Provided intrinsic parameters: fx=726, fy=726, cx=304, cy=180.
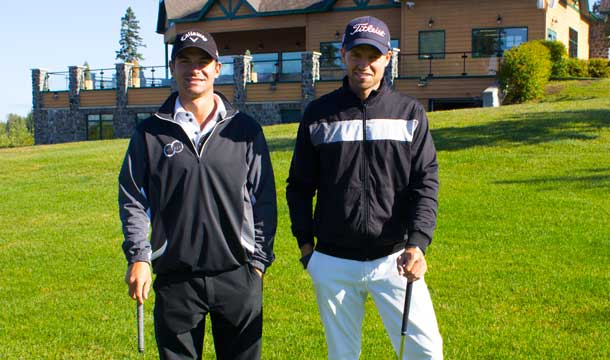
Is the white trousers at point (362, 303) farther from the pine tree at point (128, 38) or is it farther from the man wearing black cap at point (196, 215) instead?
the pine tree at point (128, 38)

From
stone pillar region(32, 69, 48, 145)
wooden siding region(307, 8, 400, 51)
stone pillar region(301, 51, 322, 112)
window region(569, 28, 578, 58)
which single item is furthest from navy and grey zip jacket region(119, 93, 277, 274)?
stone pillar region(32, 69, 48, 145)

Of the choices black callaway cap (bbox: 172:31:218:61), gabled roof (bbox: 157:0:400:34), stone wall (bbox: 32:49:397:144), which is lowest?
black callaway cap (bbox: 172:31:218:61)

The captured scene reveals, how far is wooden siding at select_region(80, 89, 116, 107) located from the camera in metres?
34.1

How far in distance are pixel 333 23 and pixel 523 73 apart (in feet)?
34.6

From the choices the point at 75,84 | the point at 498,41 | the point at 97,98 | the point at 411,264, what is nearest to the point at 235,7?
the point at 97,98

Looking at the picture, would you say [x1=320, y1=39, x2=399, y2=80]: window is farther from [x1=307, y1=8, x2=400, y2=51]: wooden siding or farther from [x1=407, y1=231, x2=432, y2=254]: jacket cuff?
[x1=407, y1=231, x2=432, y2=254]: jacket cuff

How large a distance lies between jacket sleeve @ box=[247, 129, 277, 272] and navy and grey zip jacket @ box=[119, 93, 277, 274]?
0.04 meters

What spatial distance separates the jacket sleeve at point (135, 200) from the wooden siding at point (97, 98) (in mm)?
31433

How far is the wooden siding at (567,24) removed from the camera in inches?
1150

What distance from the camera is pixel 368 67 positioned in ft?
12.8

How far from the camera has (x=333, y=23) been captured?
3194 centimetres

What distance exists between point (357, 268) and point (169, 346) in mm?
1085

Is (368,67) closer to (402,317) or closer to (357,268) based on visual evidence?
(357,268)

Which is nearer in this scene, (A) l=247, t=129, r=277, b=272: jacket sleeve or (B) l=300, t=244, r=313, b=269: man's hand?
(A) l=247, t=129, r=277, b=272: jacket sleeve
